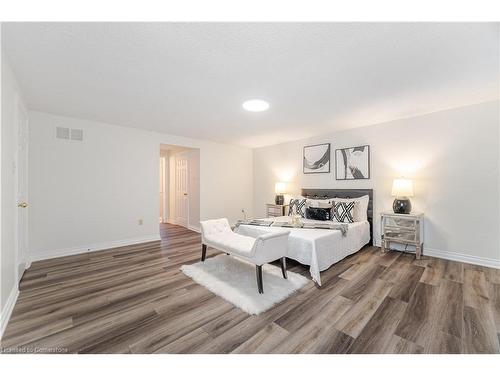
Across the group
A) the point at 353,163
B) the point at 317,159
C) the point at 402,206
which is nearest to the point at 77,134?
the point at 317,159

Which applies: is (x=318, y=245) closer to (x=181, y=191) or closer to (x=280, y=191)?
(x=280, y=191)

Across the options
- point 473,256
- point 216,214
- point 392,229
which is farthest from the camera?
point 216,214

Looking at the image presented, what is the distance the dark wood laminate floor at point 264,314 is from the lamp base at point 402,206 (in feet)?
2.89

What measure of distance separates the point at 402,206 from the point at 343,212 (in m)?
0.90

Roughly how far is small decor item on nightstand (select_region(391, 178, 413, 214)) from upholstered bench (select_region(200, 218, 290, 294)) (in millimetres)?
2245

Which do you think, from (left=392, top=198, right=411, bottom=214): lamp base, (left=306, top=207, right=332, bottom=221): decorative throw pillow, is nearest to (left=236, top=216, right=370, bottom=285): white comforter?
(left=306, top=207, right=332, bottom=221): decorative throw pillow

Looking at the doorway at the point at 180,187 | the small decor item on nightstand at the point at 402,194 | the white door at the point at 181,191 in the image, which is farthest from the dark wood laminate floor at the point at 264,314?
the white door at the point at 181,191

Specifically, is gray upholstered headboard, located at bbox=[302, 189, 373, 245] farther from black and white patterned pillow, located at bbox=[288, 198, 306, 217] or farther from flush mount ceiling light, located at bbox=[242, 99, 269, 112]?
flush mount ceiling light, located at bbox=[242, 99, 269, 112]

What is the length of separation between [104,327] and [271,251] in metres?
1.61

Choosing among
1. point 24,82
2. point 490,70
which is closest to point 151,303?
point 24,82

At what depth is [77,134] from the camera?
12.0 feet

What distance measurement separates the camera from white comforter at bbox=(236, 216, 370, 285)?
263 cm

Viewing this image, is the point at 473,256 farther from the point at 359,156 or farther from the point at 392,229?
the point at 359,156
